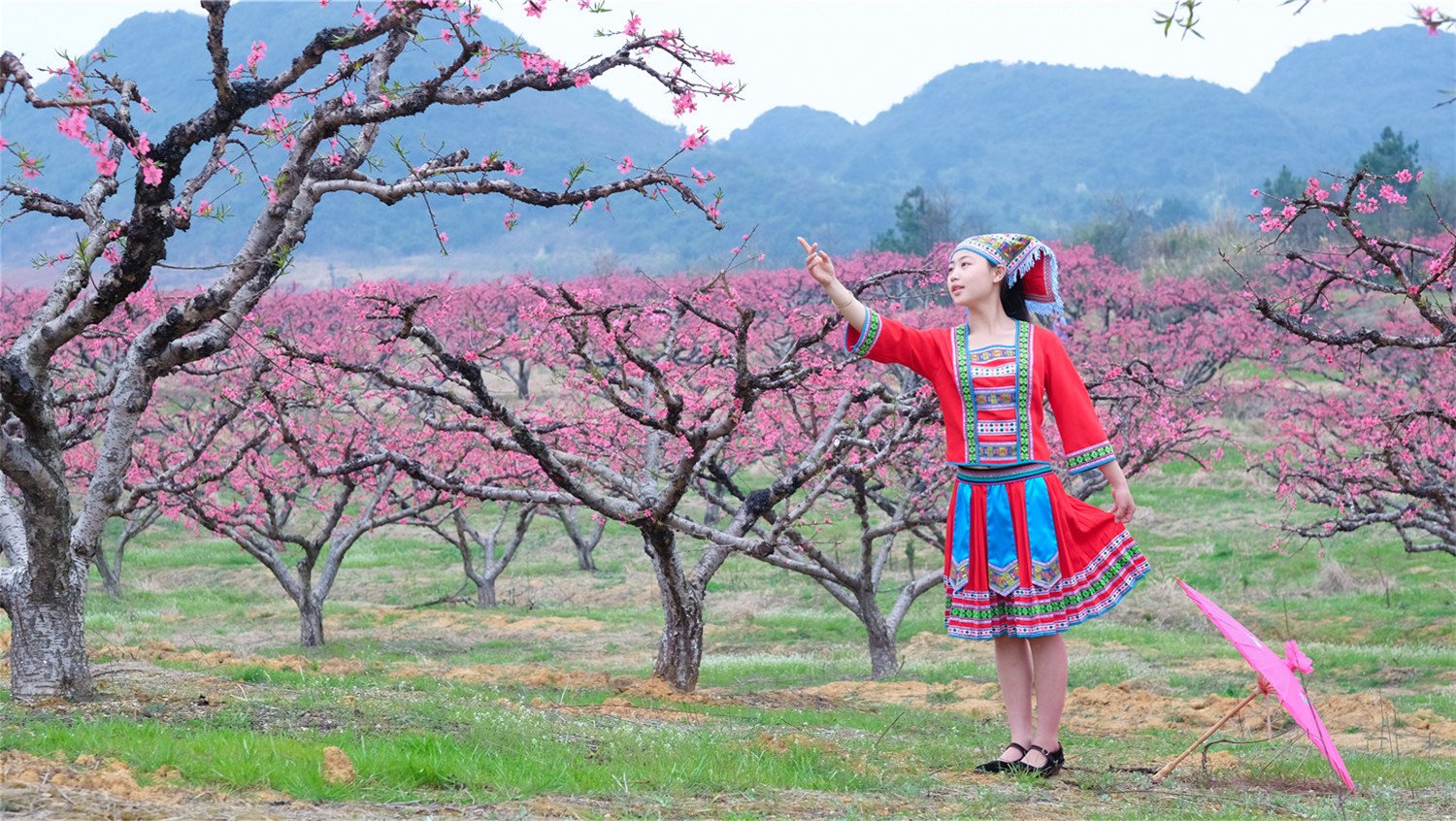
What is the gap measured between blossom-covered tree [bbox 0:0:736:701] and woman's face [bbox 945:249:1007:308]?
1.44 m

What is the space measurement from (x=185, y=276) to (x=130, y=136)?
10490 cm

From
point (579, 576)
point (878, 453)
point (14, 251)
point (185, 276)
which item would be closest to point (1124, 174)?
point (185, 276)

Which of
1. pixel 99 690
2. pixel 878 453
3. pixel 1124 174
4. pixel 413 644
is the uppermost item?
pixel 1124 174

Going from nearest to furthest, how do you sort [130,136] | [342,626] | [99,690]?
[130,136]
[99,690]
[342,626]

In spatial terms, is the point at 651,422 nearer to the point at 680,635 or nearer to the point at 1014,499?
the point at 680,635

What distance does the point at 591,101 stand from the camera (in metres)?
149

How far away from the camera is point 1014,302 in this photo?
5.69 meters

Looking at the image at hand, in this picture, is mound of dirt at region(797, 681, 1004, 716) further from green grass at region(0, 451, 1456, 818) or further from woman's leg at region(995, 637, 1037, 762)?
woman's leg at region(995, 637, 1037, 762)

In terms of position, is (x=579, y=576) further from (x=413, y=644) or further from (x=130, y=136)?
(x=130, y=136)

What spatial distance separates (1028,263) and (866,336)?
0.92 metres

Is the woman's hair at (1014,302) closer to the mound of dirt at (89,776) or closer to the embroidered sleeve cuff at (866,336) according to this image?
the embroidered sleeve cuff at (866,336)

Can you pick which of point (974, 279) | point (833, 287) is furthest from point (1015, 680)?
point (833, 287)

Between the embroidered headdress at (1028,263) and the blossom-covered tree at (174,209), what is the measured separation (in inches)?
59.9

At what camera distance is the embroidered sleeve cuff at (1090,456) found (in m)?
5.30
